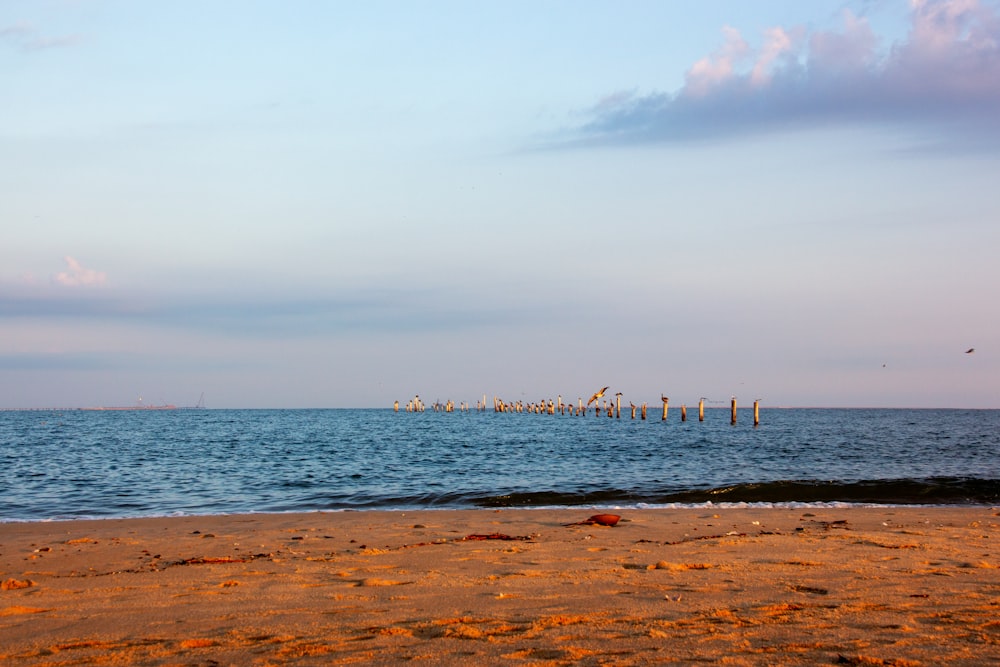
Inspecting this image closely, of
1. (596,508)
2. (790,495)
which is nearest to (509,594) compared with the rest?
(596,508)

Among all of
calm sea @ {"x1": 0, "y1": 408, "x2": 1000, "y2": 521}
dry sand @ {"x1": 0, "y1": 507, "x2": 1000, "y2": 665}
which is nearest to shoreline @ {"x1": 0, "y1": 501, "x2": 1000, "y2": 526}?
calm sea @ {"x1": 0, "y1": 408, "x2": 1000, "y2": 521}

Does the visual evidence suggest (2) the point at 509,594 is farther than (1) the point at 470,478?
No

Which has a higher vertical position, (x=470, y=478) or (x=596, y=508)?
(x=596, y=508)

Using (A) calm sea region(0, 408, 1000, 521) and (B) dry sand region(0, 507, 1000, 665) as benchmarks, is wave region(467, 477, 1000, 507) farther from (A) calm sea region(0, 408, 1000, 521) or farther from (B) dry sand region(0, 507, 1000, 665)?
(B) dry sand region(0, 507, 1000, 665)

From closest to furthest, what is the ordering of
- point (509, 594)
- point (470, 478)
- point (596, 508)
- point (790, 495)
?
point (509, 594)
point (596, 508)
point (790, 495)
point (470, 478)

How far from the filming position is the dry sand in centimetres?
556

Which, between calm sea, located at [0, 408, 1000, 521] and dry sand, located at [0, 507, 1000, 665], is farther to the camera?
calm sea, located at [0, 408, 1000, 521]

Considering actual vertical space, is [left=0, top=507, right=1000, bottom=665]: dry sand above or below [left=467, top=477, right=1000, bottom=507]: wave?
above

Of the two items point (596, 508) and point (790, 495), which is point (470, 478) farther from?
point (790, 495)

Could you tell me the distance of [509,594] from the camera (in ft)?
25.1

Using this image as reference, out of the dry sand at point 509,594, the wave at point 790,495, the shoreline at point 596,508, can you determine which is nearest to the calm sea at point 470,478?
the wave at point 790,495

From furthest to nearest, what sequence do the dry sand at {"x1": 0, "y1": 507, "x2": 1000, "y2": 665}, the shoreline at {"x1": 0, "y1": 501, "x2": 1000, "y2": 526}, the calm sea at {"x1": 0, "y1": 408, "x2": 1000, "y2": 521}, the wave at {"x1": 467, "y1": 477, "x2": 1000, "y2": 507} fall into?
1. the calm sea at {"x1": 0, "y1": 408, "x2": 1000, "y2": 521}
2. the wave at {"x1": 467, "y1": 477, "x2": 1000, "y2": 507}
3. the shoreline at {"x1": 0, "y1": 501, "x2": 1000, "y2": 526}
4. the dry sand at {"x1": 0, "y1": 507, "x2": 1000, "y2": 665}

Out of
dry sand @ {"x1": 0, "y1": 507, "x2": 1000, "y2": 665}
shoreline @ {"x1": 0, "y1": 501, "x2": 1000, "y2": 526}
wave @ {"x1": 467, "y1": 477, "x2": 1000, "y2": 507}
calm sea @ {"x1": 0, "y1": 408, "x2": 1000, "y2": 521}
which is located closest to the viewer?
dry sand @ {"x1": 0, "y1": 507, "x2": 1000, "y2": 665}

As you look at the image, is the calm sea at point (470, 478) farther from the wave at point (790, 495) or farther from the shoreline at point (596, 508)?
the shoreline at point (596, 508)
